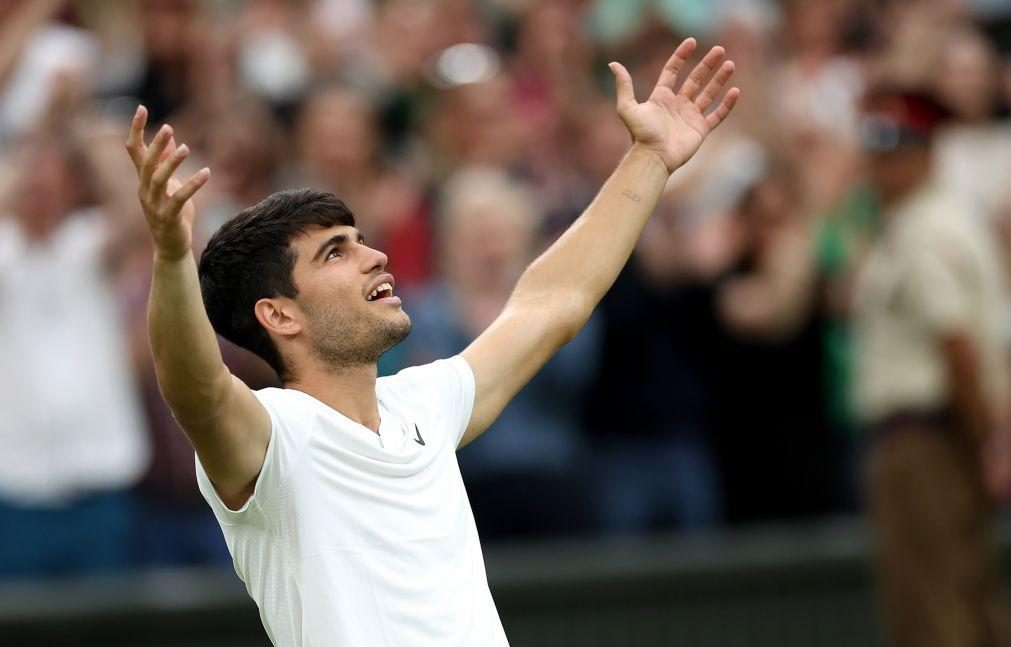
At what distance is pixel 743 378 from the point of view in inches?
317

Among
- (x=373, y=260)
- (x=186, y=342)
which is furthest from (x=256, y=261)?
(x=186, y=342)

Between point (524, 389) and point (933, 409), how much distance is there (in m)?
1.78

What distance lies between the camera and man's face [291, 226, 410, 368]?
12.0 feet

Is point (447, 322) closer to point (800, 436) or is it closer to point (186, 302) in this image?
point (800, 436)

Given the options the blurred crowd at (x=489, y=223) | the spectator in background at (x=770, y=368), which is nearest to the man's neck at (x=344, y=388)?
the blurred crowd at (x=489, y=223)

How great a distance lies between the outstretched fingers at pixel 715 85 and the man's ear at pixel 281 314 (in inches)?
51.2

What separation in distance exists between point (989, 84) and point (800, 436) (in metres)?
2.42

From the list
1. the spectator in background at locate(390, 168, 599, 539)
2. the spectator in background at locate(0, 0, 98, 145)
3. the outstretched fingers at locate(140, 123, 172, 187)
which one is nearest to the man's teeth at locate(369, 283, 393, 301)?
the outstretched fingers at locate(140, 123, 172, 187)

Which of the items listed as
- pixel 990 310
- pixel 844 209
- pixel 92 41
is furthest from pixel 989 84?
pixel 92 41

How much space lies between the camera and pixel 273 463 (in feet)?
11.4

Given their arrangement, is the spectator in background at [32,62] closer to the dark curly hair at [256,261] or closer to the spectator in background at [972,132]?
the dark curly hair at [256,261]

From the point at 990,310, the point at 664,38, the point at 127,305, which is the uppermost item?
the point at 664,38

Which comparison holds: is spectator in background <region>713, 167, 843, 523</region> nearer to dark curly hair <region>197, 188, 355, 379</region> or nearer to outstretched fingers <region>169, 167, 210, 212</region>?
dark curly hair <region>197, 188, 355, 379</region>

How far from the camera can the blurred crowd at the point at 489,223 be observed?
7.24 meters
